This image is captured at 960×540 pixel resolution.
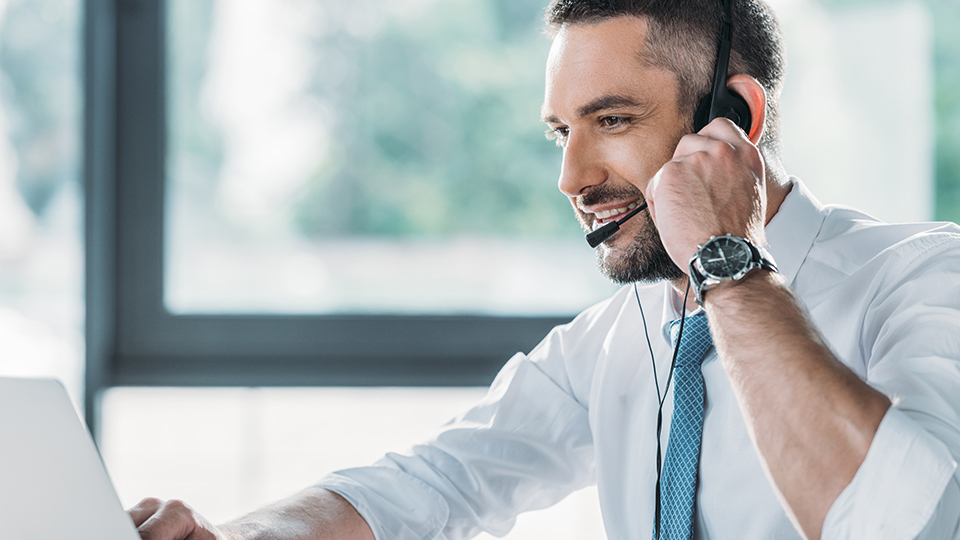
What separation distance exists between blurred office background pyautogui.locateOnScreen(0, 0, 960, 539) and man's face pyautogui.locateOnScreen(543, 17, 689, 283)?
0.87 metres

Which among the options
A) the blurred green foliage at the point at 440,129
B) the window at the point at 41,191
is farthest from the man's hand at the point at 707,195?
the window at the point at 41,191

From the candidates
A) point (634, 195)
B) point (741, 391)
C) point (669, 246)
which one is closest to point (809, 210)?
point (634, 195)

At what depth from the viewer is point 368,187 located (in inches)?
77.0

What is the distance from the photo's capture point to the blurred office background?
1921 mm

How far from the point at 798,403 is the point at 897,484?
10 cm

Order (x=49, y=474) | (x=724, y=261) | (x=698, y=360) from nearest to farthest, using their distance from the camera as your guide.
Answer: (x=49, y=474)
(x=724, y=261)
(x=698, y=360)

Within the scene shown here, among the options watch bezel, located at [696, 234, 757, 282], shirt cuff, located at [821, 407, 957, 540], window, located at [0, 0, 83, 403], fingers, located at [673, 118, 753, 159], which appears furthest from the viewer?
window, located at [0, 0, 83, 403]

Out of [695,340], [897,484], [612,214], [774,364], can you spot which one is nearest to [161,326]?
[612,214]

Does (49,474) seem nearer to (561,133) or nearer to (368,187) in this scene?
(561,133)

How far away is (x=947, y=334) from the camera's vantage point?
71cm

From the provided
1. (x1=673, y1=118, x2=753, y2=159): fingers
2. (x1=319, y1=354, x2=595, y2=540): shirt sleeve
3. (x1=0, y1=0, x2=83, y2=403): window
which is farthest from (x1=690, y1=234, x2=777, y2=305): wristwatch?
(x1=0, y1=0, x2=83, y2=403): window

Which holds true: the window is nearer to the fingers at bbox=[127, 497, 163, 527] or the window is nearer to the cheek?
the fingers at bbox=[127, 497, 163, 527]

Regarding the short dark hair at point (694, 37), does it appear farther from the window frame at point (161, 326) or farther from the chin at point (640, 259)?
the window frame at point (161, 326)

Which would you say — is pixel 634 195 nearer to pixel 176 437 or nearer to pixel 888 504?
pixel 888 504
